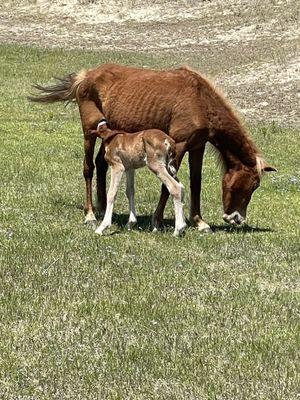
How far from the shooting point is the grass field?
211 inches

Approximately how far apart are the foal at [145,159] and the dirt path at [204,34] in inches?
602

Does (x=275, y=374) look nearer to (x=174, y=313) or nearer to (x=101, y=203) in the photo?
(x=174, y=313)

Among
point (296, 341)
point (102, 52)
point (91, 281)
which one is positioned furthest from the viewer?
point (102, 52)

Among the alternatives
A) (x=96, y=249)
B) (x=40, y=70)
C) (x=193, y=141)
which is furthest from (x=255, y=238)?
(x=40, y=70)

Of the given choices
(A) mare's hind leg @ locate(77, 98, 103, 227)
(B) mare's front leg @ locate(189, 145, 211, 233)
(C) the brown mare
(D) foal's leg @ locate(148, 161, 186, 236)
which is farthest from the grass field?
(C) the brown mare

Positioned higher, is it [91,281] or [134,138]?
[134,138]

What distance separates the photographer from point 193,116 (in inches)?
435

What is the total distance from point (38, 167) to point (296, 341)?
10473 mm

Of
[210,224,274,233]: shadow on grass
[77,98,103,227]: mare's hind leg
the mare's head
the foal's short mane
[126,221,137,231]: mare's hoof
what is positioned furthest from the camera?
[77,98,103,227]: mare's hind leg

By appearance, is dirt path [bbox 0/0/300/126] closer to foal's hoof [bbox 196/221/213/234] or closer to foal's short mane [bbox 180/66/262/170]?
foal's short mane [bbox 180/66/262/170]

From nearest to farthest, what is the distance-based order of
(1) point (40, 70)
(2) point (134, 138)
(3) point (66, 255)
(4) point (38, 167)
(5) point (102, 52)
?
1. (3) point (66, 255)
2. (2) point (134, 138)
3. (4) point (38, 167)
4. (1) point (40, 70)
5. (5) point (102, 52)

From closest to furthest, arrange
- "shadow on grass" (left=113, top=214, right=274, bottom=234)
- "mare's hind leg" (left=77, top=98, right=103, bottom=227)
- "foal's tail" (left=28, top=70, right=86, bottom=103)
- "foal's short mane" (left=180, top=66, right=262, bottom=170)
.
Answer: "shadow on grass" (left=113, top=214, right=274, bottom=234) → "foal's short mane" (left=180, top=66, right=262, bottom=170) → "mare's hind leg" (left=77, top=98, right=103, bottom=227) → "foal's tail" (left=28, top=70, right=86, bottom=103)

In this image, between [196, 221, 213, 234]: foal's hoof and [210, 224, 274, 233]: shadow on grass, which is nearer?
[196, 221, 213, 234]: foal's hoof

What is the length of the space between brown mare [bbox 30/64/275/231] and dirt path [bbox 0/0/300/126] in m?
14.0
